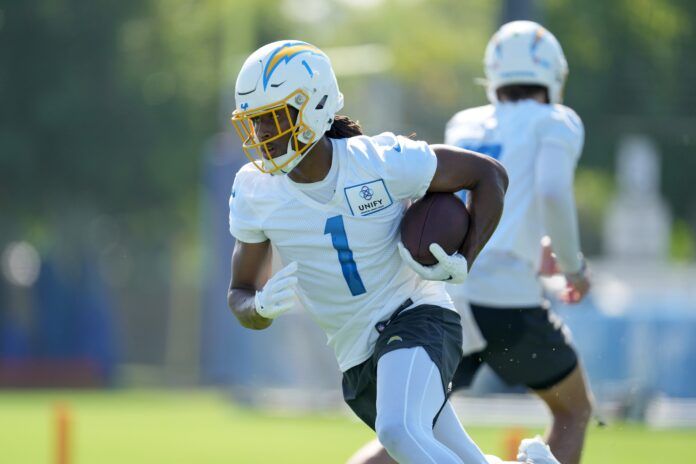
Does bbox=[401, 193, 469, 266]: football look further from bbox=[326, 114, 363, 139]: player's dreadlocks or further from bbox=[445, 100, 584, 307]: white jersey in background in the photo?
bbox=[445, 100, 584, 307]: white jersey in background

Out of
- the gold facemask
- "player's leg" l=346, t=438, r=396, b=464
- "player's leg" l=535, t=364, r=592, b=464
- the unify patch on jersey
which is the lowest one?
"player's leg" l=535, t=364, r=592, b=464

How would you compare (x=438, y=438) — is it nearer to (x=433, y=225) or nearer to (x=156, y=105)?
(x=433, y=225)

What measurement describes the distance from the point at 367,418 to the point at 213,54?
83.2ft

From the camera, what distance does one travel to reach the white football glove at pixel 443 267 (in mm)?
4781

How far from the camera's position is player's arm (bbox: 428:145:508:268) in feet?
16.3

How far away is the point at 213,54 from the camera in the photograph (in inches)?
1175

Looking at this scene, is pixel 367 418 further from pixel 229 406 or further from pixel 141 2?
pixel 141 2

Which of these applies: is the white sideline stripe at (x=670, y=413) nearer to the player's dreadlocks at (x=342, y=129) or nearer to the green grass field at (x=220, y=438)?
the green grass field at (x=220, y=438)

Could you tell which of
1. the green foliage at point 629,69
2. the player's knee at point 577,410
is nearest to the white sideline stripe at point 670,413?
the player's knee at point 577,410

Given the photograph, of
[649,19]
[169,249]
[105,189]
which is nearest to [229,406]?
[649,19]

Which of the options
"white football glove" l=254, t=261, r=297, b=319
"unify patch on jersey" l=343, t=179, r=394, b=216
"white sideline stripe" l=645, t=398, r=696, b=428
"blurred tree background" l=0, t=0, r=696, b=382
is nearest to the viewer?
"white football glove" l=254, t=261, r=297, b=319

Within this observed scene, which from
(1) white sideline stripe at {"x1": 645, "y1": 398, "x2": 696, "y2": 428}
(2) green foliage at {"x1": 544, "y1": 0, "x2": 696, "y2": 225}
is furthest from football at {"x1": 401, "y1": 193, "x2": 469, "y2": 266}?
(2) green foliage at {"x1": 544, "y1": 0, "x2": 696, "y2": 225}

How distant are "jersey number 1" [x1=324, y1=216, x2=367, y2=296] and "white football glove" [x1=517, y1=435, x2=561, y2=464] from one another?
2.88 ft

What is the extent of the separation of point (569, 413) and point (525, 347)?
342mm
